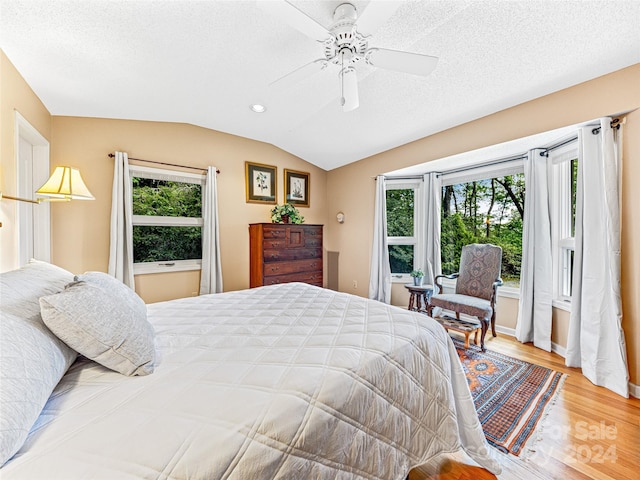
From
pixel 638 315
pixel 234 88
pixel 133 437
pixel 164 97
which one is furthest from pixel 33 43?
pixel 638 315

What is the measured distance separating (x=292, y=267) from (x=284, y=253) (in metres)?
0.24

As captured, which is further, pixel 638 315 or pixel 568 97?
pixel 568 97

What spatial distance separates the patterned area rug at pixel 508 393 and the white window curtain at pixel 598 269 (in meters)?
0.32

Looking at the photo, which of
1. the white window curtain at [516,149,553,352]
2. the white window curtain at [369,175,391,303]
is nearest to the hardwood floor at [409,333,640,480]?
the white window curtain at [516,149,553,352]

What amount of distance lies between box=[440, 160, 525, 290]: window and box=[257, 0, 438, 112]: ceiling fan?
247cm

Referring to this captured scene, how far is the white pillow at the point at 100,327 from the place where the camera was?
2.91 feet

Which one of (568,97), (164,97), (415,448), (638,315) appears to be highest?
(164,97)

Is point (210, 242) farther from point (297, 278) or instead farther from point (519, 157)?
point (519, 157)

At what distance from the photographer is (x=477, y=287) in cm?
329

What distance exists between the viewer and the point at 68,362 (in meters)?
0.94

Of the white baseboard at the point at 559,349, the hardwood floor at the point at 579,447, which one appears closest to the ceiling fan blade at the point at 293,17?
the hardwood floor at the point at 579,447

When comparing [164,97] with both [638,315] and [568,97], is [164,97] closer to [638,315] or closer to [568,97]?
[568,97]

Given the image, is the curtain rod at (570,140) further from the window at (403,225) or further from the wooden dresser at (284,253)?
the wooden dresser at (284,253)

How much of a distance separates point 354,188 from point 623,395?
148 inches
